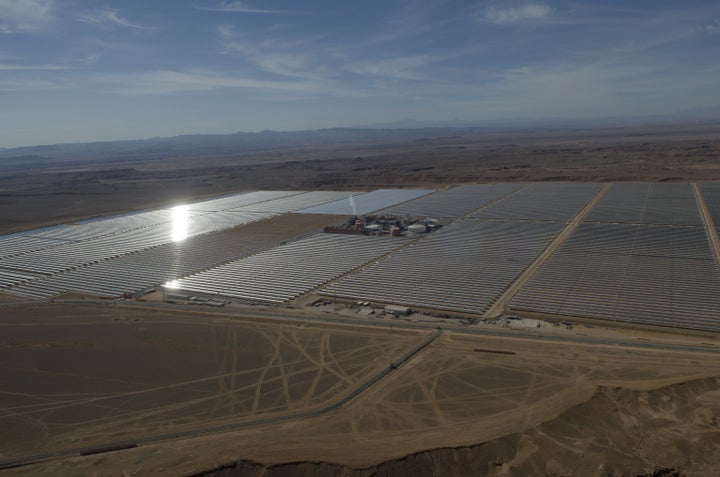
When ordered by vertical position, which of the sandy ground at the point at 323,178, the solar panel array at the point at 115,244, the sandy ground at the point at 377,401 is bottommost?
the sandy ground at the point at 377,401

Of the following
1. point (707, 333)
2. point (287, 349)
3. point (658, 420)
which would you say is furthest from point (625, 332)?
point (287, 349)

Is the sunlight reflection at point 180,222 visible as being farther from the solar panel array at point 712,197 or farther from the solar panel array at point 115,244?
the solar panel array at point 712,197

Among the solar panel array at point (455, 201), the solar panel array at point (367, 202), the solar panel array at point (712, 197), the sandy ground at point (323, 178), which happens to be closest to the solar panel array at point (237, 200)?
the sandy ground at point (323, 178)

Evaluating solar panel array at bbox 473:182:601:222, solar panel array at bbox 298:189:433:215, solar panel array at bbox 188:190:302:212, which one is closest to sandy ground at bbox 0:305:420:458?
solar panel array at bbox 473:182:601:222

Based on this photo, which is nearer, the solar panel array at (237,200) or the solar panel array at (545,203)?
the solar panel array at (545,203)

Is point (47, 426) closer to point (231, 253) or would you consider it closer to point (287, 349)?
point (287, 349)

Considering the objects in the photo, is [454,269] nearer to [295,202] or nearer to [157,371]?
[157,371]
